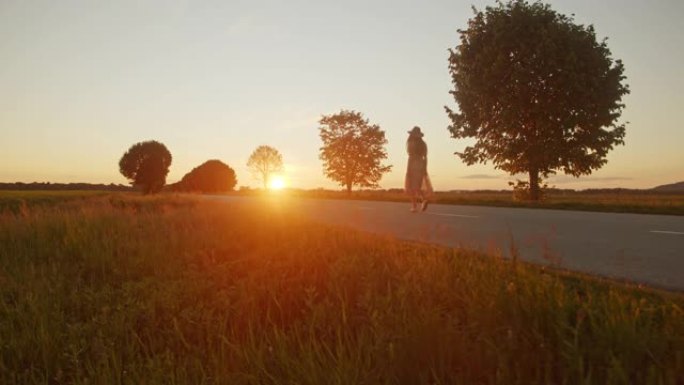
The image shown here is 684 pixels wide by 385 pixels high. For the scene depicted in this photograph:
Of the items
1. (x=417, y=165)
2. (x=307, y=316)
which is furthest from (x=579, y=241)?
(x=417, y=165)

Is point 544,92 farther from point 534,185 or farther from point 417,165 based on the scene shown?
point 417,165

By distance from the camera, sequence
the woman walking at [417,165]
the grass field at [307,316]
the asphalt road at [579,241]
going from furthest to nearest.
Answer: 1. the woman walking at [417,165]
2. the asphalt road at [579,241]
3. the grass field at [307,316]

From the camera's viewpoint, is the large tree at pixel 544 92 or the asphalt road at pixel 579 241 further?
the large tree at pixel 544 92

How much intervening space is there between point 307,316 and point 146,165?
2173 inches

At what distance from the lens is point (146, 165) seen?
54094 mm

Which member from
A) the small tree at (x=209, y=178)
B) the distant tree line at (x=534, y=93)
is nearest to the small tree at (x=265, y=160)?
the small tree at (x=209, y=178)

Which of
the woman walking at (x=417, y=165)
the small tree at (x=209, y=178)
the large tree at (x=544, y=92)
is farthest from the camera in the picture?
the small tree at (x=209, y=178)

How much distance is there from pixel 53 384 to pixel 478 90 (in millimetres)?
23863

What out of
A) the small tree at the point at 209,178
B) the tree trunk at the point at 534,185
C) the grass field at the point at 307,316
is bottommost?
the grass field at the point at 307,316

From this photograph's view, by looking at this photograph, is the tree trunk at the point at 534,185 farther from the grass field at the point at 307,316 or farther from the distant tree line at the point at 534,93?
the grass field at the point at 307,316

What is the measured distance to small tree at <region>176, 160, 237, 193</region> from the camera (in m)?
72.2

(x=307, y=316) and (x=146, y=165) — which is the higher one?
(x=146, y=165)

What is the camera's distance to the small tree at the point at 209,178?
237 feet

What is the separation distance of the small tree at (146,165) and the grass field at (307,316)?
162ft
